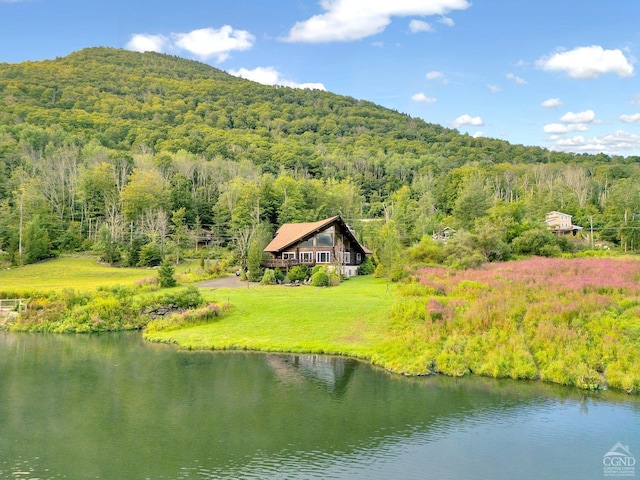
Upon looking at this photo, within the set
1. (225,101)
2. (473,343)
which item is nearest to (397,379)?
(473,343)

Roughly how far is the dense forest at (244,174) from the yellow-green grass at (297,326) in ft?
35.8

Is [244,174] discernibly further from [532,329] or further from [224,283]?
[532,329]

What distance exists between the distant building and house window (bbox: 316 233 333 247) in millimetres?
41825

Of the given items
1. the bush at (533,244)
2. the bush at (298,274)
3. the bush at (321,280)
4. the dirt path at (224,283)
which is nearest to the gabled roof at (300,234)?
the bush at (298,274)

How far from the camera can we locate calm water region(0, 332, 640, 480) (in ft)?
44.2

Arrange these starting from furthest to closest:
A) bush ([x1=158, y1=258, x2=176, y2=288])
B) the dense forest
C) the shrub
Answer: the dense forest → bush ([x1=158, y1=258, x2=176, y2=288]) → the shrub

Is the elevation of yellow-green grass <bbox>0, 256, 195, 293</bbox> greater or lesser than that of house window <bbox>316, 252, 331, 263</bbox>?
lesser

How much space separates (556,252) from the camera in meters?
48.6

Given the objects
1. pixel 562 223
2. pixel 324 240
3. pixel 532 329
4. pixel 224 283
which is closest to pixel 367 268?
pixel 324 240

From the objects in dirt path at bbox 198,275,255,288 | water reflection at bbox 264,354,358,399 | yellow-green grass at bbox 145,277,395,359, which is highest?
dirt path at bbox 198,275,255,288

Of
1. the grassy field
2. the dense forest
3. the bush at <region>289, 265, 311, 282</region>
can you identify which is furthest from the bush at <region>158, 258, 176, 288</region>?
the dense forest

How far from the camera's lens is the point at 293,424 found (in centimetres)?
1638

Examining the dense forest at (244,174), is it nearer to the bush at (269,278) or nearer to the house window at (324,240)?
the house window at (324,240)

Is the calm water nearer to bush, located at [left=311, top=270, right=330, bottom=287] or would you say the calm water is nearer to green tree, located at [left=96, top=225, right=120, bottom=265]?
bush, located at [left=311, top=270, right=330, bottom=287]
